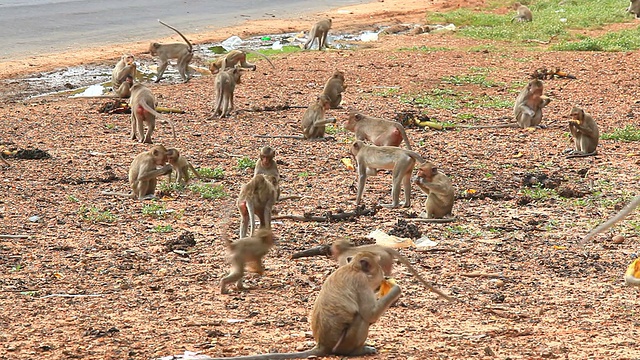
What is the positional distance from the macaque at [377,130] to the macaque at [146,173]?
2717 mm

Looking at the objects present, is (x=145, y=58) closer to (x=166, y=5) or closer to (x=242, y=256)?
(x=166, y=5)

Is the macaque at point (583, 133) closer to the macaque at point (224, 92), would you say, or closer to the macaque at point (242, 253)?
the macaque at point (224, 92)

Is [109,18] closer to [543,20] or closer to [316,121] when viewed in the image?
[543,20]

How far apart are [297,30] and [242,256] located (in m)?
21.5

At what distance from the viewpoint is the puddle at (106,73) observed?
18.8 m

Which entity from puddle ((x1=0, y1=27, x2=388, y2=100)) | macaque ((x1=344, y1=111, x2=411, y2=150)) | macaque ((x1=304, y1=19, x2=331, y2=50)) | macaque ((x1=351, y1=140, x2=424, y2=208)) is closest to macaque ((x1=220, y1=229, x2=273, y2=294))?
macaque ((x1=351, y1=140, x2=424, y2=208))

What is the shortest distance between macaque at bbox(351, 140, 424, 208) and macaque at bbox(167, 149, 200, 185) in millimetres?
2017

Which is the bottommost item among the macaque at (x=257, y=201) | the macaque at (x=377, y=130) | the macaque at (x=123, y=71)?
the macaque at (x=123, y=71)

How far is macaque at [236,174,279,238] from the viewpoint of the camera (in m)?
8.89

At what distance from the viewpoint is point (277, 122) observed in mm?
15719

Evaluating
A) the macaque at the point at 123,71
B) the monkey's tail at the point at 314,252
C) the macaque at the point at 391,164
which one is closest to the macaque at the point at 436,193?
the macaque at the point at 391,164

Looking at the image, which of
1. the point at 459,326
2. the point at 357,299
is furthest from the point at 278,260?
the point at 357,299

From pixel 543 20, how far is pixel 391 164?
1850 centimetres

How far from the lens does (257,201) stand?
29.3 feet
